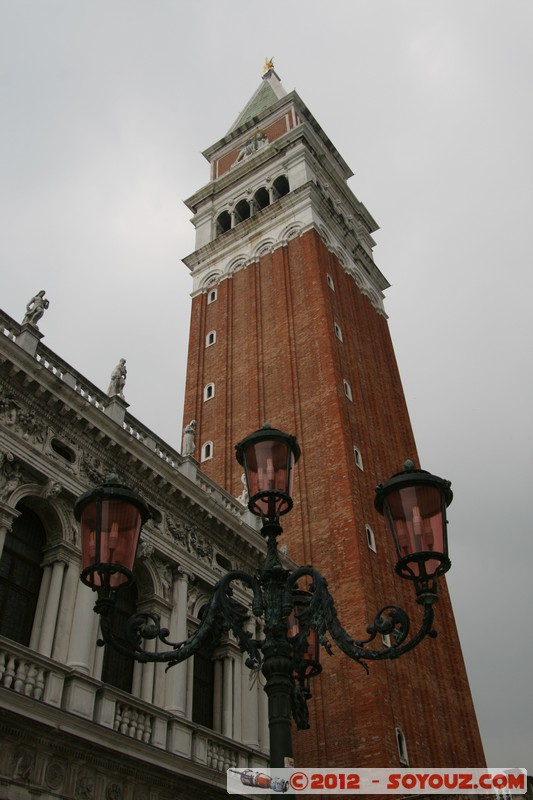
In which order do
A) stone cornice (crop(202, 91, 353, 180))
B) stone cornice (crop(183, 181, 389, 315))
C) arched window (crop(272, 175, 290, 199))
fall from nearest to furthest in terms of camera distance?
1. stone cornice (crop(183, 181, 389, 315))
2. arched window (crop(272, 175, 290, 199))
3. stone cornice (crop(202, 91, 353, 180))

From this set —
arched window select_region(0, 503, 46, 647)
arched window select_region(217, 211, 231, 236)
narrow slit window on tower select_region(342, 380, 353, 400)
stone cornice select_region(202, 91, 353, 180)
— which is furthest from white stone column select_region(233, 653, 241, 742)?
stone cornice select_region(202, 91, 353, 180)

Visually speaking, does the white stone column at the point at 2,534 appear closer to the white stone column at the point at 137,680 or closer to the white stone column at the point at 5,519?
the white stone column at the point at 5,519

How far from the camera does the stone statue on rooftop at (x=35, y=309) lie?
1589cm

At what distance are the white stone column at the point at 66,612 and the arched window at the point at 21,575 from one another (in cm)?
49

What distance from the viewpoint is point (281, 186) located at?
4003 cm

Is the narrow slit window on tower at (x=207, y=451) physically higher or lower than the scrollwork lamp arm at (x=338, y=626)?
higher


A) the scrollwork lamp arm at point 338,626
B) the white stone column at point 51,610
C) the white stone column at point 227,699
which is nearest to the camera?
the scrollwork lamp arm at point 338,626

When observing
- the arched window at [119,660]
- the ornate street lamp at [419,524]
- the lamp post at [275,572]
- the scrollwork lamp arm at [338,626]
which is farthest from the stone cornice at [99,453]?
the ornate street lamp at [419,524]

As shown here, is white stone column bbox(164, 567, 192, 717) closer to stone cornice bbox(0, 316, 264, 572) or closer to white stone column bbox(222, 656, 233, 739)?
stone cornice bbox(0, 316, 264, 572)

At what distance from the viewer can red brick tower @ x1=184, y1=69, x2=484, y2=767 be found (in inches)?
878

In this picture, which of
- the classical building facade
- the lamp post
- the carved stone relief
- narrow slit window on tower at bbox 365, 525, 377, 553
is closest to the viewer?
the lamp post

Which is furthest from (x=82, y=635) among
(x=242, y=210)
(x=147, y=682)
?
(x=242, y=210)

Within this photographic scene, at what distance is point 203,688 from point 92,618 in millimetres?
4256

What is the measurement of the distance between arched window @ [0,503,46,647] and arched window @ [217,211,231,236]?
29.1m
